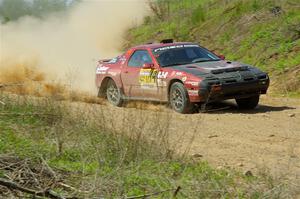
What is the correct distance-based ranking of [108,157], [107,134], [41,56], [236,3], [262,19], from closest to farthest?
1. [108,157]
2. [107,134]
3. [262,19]
4. [236,3]
5. [41,56]

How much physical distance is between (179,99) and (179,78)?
17.4 inches

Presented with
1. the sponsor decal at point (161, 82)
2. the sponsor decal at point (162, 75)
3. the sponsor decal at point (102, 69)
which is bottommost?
the sponsor decal at point (161, 82)

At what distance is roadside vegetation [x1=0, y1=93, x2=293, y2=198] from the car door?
439 centimetres

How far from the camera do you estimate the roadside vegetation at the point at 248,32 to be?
17.9 m

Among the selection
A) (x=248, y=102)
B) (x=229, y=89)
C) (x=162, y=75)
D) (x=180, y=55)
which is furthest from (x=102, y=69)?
(x=229, y=89)

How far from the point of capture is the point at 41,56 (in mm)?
26734

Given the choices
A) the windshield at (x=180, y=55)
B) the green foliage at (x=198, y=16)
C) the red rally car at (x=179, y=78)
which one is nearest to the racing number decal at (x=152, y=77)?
the red rally car at (x=179, y=78)

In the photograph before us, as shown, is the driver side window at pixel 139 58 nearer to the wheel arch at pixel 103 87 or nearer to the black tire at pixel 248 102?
the wheel arch at pixel 103 87

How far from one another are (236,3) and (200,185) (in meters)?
18.2

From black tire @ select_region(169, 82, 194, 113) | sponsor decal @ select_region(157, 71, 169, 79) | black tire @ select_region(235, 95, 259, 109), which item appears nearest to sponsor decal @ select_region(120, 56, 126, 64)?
sponsor decal @ select_region(157, 71, 169, 79)

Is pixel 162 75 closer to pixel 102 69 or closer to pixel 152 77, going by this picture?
pixel 152 77

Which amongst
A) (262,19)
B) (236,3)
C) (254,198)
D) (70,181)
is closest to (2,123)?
(70,181)

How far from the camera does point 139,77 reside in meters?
14.5

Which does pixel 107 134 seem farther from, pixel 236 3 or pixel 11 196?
pixel 236 3
